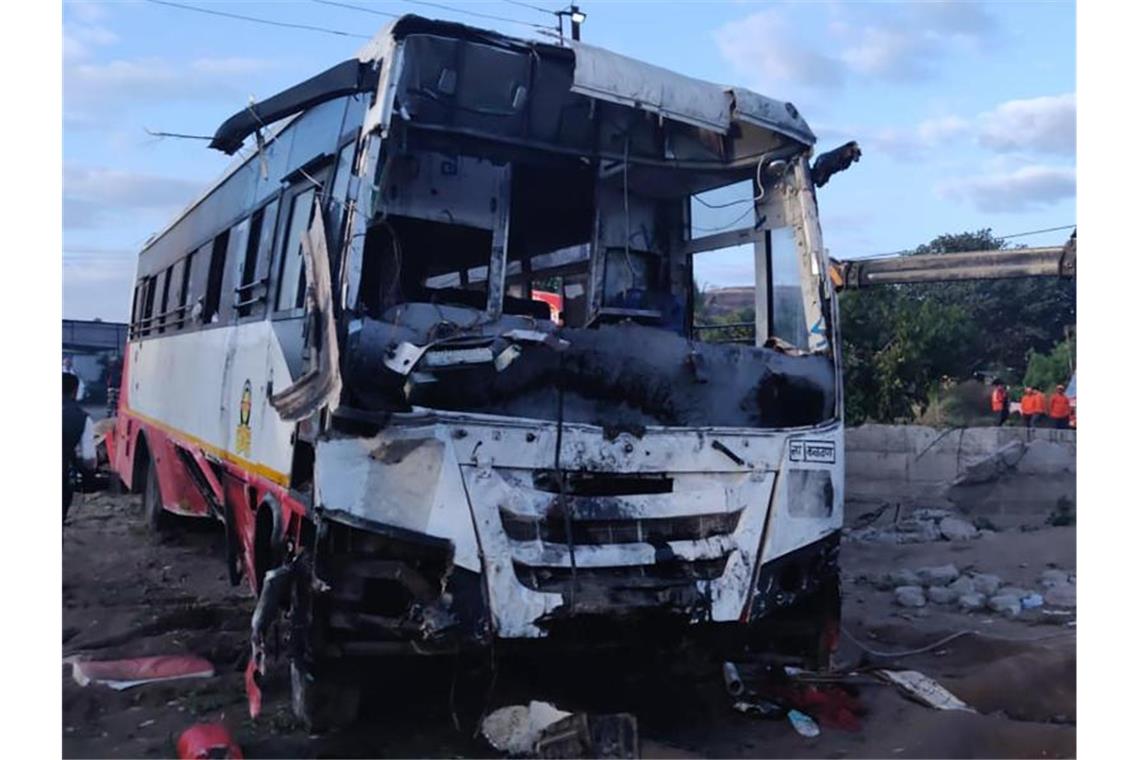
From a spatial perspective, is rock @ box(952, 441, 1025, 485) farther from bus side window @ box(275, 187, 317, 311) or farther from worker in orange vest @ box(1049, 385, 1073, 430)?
bus side window @ box(275, 187, 317, 311)

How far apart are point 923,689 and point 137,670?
4.22m

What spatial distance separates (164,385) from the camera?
9.14 m

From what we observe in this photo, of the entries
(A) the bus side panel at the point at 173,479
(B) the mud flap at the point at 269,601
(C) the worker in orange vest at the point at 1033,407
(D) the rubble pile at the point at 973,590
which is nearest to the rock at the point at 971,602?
(D) the rubble pile at the point at 973,590

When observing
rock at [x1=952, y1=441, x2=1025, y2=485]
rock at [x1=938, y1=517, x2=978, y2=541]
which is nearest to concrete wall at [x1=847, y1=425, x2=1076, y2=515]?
rock at [x1=952, y1=441, x2=1025, y2=485]

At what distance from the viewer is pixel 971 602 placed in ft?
26.4

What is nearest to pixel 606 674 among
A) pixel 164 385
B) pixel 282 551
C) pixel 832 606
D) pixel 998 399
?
pixel 832 606

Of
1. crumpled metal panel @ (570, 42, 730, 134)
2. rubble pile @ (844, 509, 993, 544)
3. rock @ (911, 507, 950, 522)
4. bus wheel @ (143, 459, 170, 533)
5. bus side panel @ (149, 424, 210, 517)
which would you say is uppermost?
crumpled metal panel @ (570, 42, 730, 134)

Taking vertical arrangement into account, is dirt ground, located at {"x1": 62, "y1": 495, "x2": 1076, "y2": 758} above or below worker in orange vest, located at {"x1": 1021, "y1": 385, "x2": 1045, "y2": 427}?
below

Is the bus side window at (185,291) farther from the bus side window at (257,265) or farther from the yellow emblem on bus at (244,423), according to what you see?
the yellow emblem on bus at (244,423)

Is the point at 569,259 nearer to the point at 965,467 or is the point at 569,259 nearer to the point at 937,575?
the point at 937,575

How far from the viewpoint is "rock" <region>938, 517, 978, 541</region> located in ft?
36.5

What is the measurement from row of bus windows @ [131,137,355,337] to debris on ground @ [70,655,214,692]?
199 centimetres

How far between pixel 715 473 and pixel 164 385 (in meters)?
5.77

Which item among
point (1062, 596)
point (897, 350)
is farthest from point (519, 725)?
point (897, 350)
